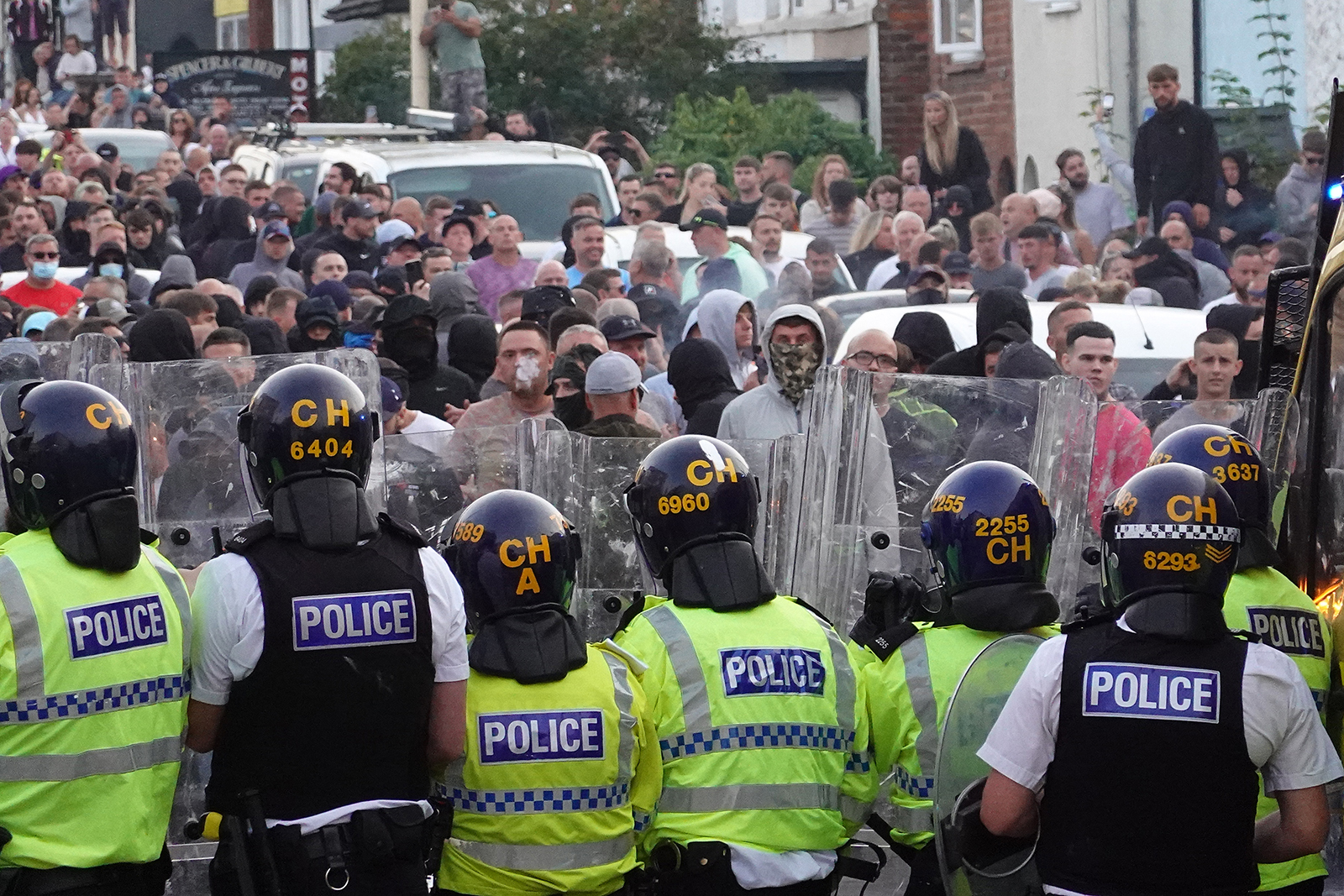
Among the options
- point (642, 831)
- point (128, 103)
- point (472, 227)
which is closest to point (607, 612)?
point (642, 831)

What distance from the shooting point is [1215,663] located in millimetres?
4223

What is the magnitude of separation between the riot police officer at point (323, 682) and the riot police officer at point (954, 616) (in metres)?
1.06

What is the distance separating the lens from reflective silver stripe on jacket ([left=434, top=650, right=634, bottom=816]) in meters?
4.89

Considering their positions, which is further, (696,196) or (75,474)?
(696,196)

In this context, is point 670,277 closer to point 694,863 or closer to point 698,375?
point 698,375

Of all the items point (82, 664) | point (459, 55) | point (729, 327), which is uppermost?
point (459, 55)

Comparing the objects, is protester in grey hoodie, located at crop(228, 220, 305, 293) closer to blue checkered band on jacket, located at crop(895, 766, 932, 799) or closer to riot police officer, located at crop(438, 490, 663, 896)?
riot police officer, located at crop(438, 490, 663, 896)

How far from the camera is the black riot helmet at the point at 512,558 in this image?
495cm

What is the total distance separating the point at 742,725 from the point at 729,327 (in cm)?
569

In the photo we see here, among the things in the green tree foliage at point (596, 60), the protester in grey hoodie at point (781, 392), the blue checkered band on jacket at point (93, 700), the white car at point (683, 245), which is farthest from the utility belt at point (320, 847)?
the green tree foliage at point (596, 60)

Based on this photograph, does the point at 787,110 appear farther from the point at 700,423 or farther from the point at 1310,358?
the point at 1310,358

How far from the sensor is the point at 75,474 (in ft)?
15.8

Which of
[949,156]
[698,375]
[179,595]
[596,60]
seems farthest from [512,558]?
[596,60]

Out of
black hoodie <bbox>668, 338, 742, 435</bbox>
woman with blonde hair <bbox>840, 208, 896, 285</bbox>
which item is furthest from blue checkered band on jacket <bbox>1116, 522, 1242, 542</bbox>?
woman with blonde hair <bbox>840, 208, 896, 285</bbox>
